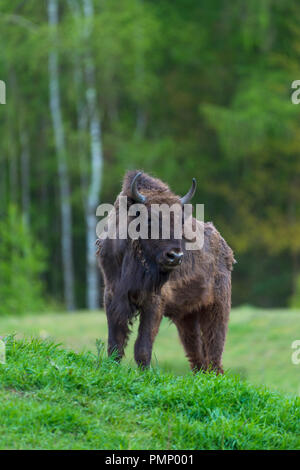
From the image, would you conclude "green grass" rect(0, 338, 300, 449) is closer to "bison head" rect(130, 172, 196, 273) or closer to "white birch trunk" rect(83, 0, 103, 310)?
"bison head" rect(130, 172, 196, 273)

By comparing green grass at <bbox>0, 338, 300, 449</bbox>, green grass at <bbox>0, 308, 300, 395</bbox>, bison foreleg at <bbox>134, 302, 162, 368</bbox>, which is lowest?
green grass at <bbox>0, 308, 300, 395</bbox>

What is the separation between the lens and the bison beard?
316 inches

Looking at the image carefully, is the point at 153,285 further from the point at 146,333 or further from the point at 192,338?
the point at 192,338

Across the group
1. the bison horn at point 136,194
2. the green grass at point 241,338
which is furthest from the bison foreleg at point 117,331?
the green grass at point 241,338

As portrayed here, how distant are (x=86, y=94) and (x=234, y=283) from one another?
1073 centimetres

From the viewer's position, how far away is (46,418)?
6.21 m

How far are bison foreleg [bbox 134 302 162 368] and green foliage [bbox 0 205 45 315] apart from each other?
17.6m

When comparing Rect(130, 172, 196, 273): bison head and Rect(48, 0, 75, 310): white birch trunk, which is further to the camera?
Rect(48, 0, 75, 310): white birch trunk

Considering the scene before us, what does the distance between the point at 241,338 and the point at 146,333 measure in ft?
31.3

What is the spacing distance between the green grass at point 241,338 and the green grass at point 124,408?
7016 mm

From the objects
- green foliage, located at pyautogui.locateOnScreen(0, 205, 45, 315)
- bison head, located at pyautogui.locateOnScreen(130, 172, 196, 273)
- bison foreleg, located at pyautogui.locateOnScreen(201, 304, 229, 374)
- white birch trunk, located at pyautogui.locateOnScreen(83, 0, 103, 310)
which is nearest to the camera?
bison head, located at pyautogui.locateOnScreen(130, 172, 196, 273)

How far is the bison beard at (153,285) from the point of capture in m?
8.02

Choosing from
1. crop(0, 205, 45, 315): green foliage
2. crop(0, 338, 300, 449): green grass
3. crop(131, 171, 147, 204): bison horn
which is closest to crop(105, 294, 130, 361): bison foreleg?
crop(0, 338, 300, 449): green grass

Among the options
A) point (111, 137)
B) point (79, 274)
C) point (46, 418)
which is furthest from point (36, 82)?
point (46, 418)
